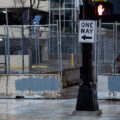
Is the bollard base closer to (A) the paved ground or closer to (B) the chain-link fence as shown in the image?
(A) the paved ground

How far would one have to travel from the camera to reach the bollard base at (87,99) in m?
13.0

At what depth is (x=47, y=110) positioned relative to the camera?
14477mm

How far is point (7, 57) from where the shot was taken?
19.0 meters

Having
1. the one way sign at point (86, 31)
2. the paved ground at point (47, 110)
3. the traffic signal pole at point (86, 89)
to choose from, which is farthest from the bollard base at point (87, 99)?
the one way sign at point (86, 31)

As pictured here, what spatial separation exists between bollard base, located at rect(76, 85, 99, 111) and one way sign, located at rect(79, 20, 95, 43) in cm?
137

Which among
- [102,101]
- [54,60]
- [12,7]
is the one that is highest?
[12,7]

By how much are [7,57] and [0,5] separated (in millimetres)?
41091

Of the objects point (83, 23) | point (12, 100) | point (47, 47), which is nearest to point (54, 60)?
point (47, 47)

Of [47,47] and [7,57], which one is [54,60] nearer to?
[47,47]

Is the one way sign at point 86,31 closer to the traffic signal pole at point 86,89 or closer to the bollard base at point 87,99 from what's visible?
the traffic signal pole at point 86,89

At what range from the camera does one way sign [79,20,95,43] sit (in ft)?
42.7

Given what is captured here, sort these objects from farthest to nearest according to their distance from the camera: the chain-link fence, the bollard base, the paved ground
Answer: the chain-link fence, the bollard base, the paved ground

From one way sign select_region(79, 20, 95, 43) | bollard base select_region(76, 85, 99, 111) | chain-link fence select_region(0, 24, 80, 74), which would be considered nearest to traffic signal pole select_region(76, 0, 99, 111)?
bollard base select_region(76, 85, 99, 111)

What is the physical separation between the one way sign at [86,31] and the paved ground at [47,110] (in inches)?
82.7
